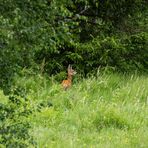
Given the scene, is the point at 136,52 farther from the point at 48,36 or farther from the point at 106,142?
the point at 48,36

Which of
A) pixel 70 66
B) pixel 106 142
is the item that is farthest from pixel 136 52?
pixel 106 142

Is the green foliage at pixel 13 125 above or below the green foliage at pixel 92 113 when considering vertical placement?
above

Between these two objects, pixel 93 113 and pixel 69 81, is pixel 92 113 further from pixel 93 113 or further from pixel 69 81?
pixel 69 81

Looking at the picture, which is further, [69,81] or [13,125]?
[69,81]

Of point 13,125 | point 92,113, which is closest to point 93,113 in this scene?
point 92,113

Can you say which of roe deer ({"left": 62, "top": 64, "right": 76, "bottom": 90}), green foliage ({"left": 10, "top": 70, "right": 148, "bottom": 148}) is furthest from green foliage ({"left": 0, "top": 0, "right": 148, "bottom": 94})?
green foliage ({"left": 10, "top": 70, "right": 148, "bottom": 148})

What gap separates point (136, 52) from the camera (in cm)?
1042

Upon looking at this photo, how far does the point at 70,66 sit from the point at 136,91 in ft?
6.15

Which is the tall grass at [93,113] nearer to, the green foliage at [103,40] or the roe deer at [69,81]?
the roe deer at [69,81]

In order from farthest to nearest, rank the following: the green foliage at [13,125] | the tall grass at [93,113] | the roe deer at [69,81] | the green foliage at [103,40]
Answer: the green foliage at [103,40] → the roe deer at [69,81] → the tall grass at [93,113] → the green foliage at [13,125]

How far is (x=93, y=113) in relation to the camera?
700 centimetres

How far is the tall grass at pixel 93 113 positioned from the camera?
6.17 meters

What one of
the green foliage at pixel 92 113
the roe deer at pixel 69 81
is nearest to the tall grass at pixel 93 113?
the green foliage at pixel 92 113

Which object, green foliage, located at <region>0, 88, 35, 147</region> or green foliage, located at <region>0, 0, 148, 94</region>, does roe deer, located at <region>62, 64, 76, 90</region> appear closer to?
green foliage, located at <region>0, 0, 148, 94</region>
